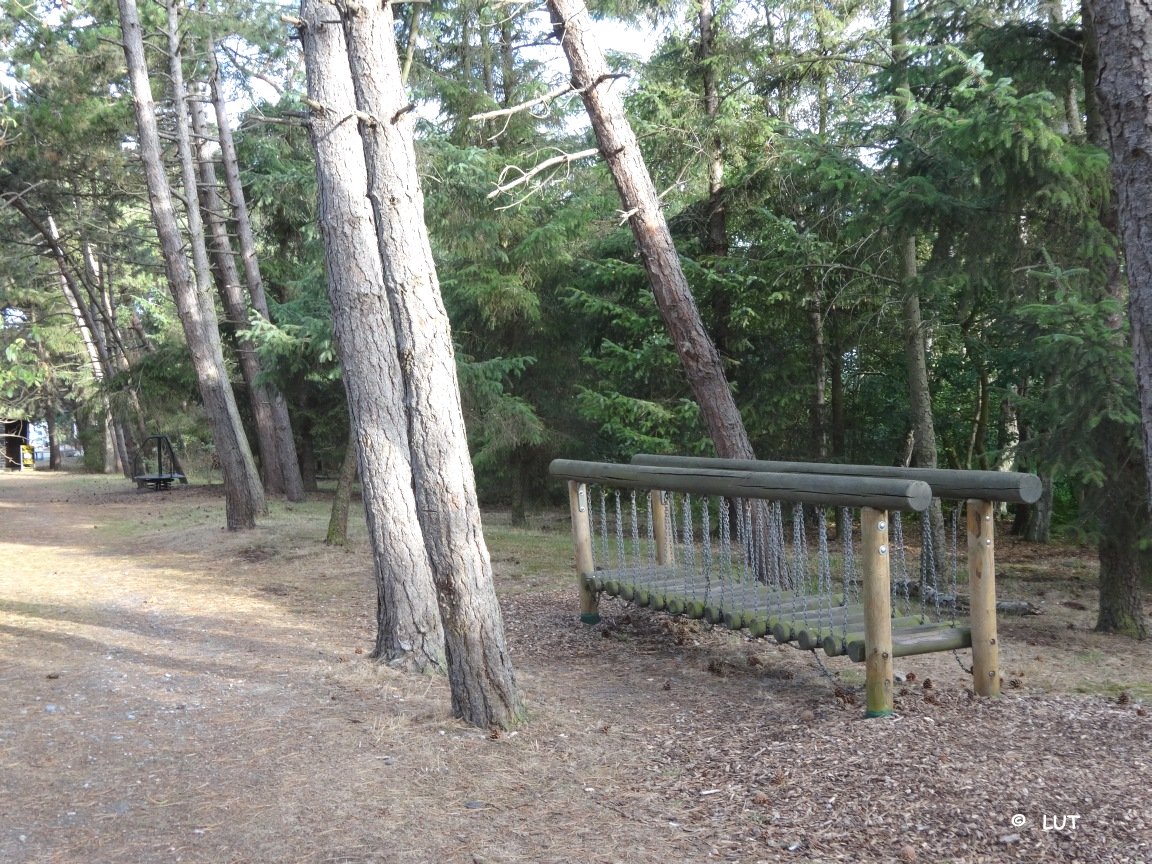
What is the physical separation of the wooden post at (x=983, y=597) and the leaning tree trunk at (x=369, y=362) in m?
3.47

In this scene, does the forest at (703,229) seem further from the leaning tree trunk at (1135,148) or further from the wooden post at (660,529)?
the wooden post at (660,529)

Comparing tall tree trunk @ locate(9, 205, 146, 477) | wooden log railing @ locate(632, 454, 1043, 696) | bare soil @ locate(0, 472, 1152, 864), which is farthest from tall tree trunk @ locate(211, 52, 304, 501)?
wooden log railing @ locate(632, 454, 1043, 696)

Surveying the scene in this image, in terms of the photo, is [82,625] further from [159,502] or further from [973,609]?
[159,502]

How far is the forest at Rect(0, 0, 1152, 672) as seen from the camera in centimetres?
807

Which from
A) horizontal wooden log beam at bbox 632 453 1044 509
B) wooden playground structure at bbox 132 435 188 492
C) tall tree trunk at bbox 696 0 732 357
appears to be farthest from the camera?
wooden playground structure at bbox 132 435 188 492

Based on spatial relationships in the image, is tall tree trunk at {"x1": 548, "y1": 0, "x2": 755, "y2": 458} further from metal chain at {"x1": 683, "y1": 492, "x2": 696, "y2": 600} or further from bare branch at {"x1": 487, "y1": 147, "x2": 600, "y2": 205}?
metal chain at {"x1": 683, "y1": 492, "x2": 696, "y2": 600}

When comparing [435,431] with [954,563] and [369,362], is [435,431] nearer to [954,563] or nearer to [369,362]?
[369,362]

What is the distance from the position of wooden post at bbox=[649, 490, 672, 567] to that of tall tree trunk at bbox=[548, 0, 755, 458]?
38.7 inches

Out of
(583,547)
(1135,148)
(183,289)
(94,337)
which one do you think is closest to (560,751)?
(583,547)

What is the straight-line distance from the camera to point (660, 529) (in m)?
8.86

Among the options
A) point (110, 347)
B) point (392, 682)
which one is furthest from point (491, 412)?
point (110, 347)

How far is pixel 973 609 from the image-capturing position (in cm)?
593

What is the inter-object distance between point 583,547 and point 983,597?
358 cm

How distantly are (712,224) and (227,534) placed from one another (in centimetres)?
830
